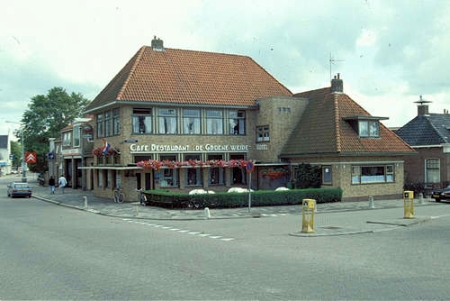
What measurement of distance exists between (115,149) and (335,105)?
14916 mm

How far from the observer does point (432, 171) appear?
39312 mm

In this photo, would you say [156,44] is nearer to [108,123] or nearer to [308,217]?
[108,123]

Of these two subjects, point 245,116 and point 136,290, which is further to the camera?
point 245,116

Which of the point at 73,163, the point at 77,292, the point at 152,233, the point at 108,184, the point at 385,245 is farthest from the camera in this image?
the point at 73,163

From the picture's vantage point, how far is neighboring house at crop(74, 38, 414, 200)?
32.5m

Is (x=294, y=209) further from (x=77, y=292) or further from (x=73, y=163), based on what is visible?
(x=73, y=163)

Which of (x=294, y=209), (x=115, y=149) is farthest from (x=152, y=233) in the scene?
(x=115, y=149)

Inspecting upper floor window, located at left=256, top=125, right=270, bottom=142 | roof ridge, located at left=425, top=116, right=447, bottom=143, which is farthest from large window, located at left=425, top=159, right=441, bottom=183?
upper floor window, located at left=256, top=125, right=270, bottom=142

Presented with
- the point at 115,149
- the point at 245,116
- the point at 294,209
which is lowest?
the point at 294,209

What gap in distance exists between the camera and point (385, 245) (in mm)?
13906

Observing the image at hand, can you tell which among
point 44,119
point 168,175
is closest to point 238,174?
point 168,175

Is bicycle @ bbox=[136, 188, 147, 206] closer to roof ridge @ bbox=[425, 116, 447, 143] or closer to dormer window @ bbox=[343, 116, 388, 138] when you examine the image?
dormer window @ bbox=[343, 116, 388, 138]

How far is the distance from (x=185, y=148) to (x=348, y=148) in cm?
1058

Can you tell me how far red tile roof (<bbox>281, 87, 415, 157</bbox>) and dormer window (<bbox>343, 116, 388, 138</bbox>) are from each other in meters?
0.24
